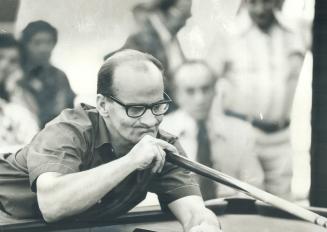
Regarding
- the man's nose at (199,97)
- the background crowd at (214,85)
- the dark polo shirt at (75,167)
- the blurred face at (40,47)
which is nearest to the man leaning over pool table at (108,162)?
the dark polo shirt at (75,167)

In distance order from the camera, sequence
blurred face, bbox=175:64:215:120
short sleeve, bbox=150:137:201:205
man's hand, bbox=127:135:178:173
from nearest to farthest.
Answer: man's hand, bbox=127:135:178:173 < short sleeve, bbox=150:137:201:205 < blurred face, bbox=175:64:215:120

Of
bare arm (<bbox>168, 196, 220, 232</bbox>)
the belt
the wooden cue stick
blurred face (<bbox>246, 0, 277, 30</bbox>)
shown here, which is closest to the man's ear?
the wooden cue stick

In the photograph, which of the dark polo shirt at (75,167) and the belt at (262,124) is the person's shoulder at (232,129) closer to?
the belt at (262,124)

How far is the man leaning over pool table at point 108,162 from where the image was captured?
3.05 meters

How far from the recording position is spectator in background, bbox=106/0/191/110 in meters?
3.36

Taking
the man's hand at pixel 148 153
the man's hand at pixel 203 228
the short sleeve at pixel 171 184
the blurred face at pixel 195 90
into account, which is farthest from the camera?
the blurred face at pixel 195 90

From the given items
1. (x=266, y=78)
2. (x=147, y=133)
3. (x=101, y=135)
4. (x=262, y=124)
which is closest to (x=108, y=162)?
(x=101, y=135)

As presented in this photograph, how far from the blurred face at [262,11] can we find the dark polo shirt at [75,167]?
1040 millimetres

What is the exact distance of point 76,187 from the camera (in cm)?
303

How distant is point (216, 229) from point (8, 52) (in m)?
1.64

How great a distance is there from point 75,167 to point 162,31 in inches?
40.4

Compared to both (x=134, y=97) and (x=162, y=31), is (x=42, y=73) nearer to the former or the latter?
(x=134, y=97)

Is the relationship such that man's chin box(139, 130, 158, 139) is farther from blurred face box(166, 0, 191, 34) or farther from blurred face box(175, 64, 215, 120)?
blurred face box(166, 0, 191, 34)

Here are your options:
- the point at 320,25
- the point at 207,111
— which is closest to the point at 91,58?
the point at 207,111
